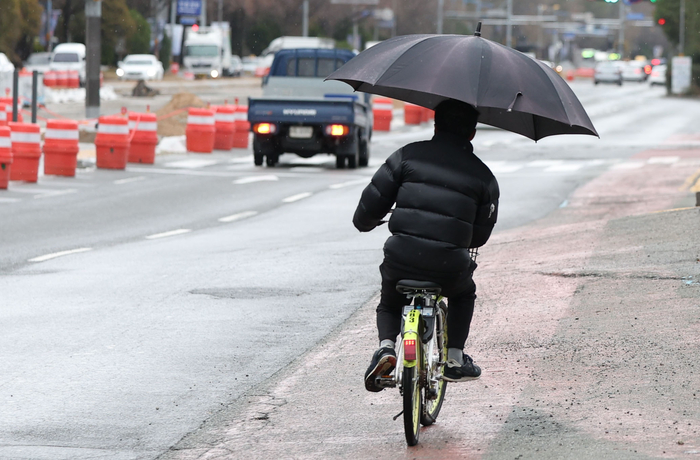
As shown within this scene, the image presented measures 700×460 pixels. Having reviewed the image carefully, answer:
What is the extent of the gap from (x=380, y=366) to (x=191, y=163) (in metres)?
19.6

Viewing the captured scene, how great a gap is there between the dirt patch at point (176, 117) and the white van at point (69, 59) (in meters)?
24.8

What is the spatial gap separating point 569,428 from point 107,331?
11.9 feet

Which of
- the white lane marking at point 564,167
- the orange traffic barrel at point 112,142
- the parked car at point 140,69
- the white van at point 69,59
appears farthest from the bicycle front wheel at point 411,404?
the parked car at point 140,69

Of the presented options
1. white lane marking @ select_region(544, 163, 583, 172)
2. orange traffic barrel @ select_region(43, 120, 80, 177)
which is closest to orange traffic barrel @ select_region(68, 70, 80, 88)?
white lane marking @ select_region(544, 163, 583, 172)

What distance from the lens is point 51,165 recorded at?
21359 mm

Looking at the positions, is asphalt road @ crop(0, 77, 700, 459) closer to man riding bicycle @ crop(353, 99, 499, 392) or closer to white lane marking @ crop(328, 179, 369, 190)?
white lane marking @ crop(328, 179, 369, 190)

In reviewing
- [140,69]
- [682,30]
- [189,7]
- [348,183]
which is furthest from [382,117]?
[189,7]

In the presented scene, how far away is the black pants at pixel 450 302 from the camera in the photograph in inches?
224

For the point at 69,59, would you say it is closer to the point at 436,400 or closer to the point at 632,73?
the point at 632,73

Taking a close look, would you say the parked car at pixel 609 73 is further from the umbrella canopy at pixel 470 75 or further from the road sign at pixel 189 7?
the umbrella canopy at pixel 470 75

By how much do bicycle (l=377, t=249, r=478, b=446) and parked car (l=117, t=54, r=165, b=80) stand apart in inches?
2506

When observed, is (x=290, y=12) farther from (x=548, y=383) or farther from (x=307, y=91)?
(x=548, y=383)

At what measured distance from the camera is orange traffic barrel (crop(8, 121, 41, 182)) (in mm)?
19688

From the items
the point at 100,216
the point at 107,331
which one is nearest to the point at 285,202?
the point at 100,216
